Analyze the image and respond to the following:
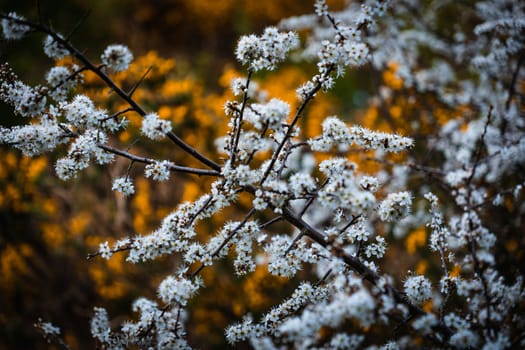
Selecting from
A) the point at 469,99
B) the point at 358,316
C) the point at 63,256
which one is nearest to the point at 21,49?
the point at 63,256

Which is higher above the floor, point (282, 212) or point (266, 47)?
point (266, 47)

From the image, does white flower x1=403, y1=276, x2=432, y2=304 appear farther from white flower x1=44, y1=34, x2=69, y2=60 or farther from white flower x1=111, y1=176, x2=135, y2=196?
white flower x1=44, y1=34, x2=69, y2=60

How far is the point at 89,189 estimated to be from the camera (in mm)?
5742

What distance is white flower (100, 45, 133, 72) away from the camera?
177cm

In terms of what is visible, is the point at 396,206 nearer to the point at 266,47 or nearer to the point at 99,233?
the point at 266,47

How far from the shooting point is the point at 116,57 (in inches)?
70.4

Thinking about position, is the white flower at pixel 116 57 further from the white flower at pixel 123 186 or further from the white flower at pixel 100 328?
the white flower at pixel 100 328

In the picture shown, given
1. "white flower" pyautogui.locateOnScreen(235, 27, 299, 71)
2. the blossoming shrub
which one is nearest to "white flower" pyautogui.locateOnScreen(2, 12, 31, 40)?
the blossoming shrub

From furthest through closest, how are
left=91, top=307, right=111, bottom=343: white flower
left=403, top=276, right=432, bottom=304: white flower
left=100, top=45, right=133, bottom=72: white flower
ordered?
left=91, top=307, right=111, bottom=343: white flower → left=403, top=276, right=432, bottom=304: white flower → left=100, top=45, right=133, bottom=72: white flower

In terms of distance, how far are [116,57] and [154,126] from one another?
0.37 m

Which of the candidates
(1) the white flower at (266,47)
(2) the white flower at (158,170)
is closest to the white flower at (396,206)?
(1) the white flower at (266,47)

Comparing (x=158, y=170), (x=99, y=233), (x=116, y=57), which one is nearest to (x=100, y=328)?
(x=158, y=170)

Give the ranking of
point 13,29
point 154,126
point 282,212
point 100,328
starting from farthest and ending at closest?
point 100,328 < point 282,212 < point 154,126 < point 13,29

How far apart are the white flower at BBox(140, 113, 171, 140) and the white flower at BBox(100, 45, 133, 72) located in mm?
267
